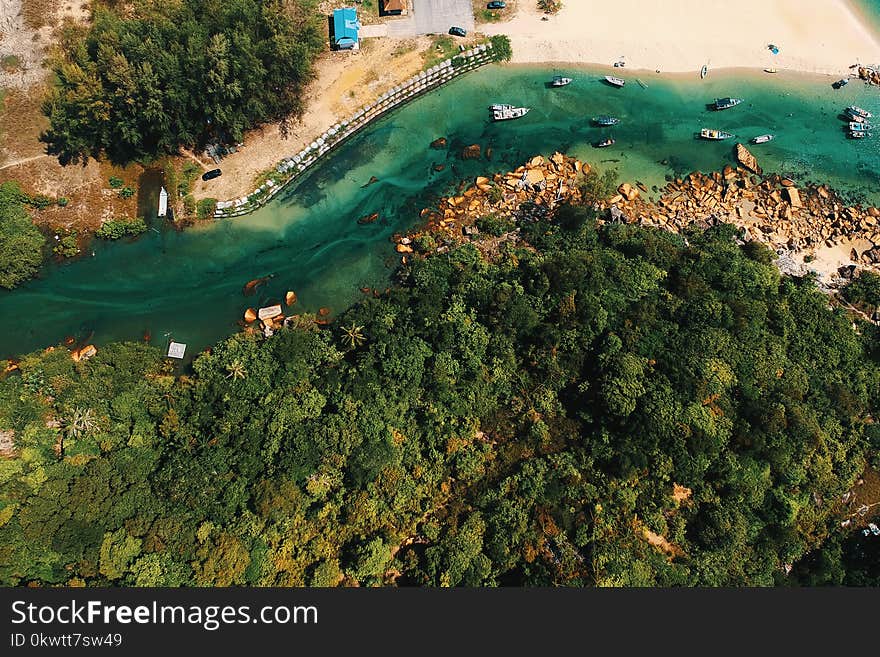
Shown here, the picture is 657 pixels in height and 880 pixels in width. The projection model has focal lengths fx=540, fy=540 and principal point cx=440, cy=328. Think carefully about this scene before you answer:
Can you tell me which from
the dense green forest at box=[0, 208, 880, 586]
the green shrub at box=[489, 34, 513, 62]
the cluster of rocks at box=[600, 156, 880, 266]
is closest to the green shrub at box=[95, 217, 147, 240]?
the dense green forest at box=[0, 208, 880, 586]

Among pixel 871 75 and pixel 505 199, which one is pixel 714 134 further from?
pixel 505 199

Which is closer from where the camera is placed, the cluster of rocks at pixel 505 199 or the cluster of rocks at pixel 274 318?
the cluster of rocks at pixel 274 318

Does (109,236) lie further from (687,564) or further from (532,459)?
(687,564)

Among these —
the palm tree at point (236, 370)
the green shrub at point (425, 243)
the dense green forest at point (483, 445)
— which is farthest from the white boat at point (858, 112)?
the palm tree at point (236, 370)

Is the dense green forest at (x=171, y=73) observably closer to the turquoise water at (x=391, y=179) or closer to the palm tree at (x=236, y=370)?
the turquoise water at (x=391, y=179)

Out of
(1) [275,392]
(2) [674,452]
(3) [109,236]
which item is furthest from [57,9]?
(2) [674,452]
